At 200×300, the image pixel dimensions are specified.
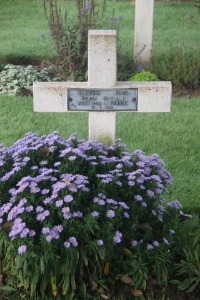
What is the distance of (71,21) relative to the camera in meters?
7.48

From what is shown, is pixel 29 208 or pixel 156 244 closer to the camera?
pixel 29 208

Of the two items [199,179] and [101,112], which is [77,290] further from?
[199,179]

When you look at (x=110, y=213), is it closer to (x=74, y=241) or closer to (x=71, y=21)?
(x=74, y=241)

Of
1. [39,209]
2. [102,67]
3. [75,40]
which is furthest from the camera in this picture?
[75,40]

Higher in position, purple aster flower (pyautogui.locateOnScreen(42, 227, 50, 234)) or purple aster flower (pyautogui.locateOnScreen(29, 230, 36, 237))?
purple aster flower (pyautogui.locateOnScreen(42, 227, 50, 234))

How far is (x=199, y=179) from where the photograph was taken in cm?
454

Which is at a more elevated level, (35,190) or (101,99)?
(101,99)

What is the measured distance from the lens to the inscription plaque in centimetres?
353

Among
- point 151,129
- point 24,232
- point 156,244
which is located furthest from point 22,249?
point 151,129

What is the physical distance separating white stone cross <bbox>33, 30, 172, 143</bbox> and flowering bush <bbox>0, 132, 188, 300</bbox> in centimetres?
28

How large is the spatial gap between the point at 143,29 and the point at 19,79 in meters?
1.82

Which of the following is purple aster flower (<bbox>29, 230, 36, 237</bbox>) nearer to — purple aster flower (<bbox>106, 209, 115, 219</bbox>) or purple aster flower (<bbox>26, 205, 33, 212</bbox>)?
purple aster flower (<bbox>26, 205, 33, 212</bbox>)

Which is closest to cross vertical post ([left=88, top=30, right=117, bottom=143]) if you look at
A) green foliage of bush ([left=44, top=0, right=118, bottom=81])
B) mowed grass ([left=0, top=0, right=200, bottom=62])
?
green foliage of bush ([left=44, top=0, right=118, bottom=81])

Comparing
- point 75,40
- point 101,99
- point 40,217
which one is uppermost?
point 75,40
